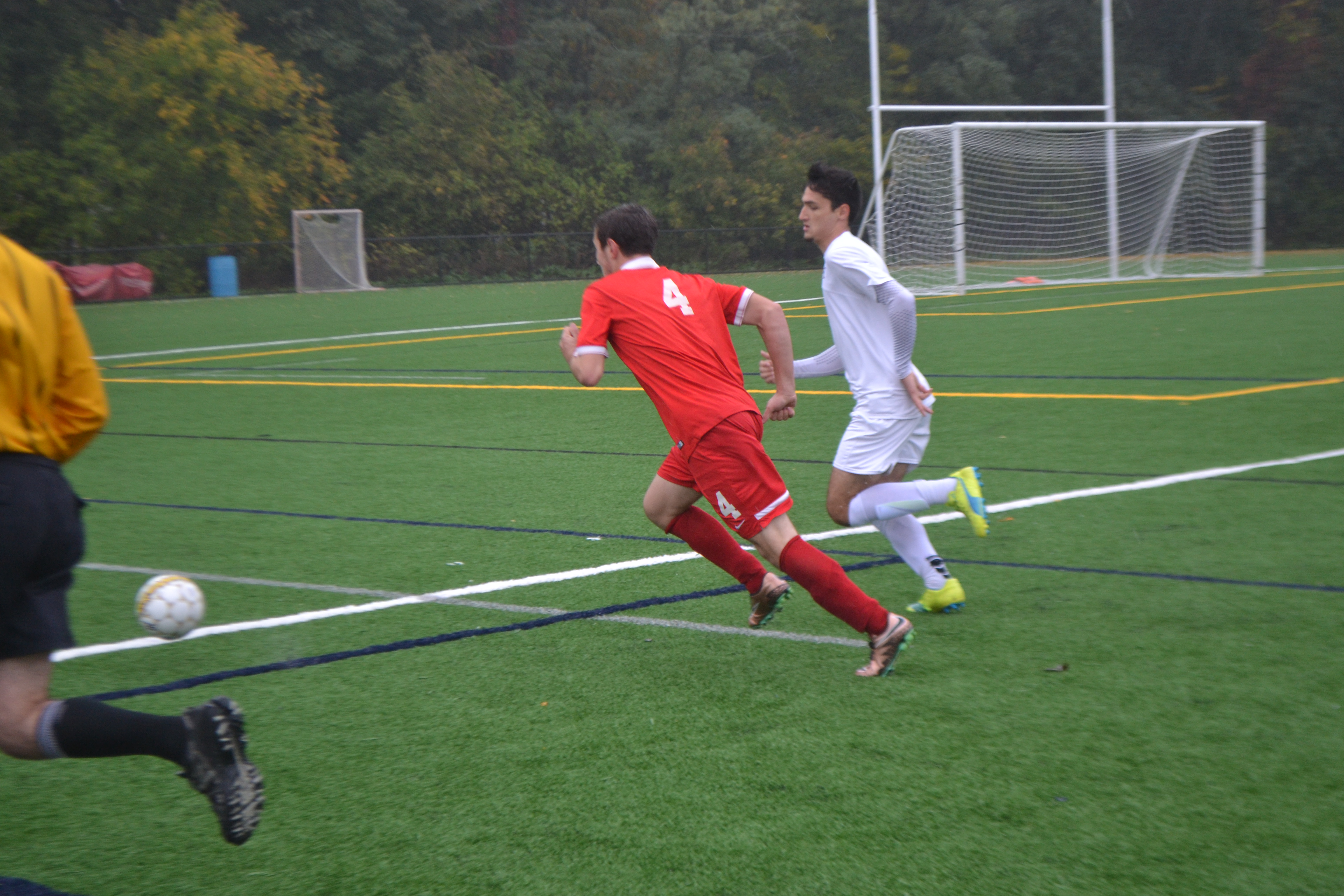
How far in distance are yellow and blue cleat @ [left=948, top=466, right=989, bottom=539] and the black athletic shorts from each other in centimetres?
313

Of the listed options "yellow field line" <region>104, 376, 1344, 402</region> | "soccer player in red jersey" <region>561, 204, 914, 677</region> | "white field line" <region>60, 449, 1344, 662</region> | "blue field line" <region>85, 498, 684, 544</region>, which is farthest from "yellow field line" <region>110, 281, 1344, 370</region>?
"soccer player in red jersey" <region>561, 204, 914, 677</region>

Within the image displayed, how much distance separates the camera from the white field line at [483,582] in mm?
5105

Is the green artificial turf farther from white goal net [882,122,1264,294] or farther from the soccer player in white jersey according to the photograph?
white goal net [882,122,1264,294]

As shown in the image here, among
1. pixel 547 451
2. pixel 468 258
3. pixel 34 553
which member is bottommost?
pixel 547 451

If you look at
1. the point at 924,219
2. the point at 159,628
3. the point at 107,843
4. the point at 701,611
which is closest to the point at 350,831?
the point at 107,843

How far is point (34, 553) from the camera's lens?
2.77 m

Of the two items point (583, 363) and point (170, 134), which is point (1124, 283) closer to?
point (583, 363)

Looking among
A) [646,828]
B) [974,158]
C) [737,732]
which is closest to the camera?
[646,828]

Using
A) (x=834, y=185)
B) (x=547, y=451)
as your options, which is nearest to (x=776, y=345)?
(x=834, y=185)

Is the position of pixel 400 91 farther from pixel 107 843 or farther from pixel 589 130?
pixel 107 843

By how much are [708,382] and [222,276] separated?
121ft

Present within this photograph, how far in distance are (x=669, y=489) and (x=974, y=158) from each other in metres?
25.2

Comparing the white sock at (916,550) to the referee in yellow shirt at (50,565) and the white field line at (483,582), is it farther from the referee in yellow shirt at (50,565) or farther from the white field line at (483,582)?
the referee in yellow shirt at (50,565)

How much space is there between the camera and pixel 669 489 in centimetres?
474
